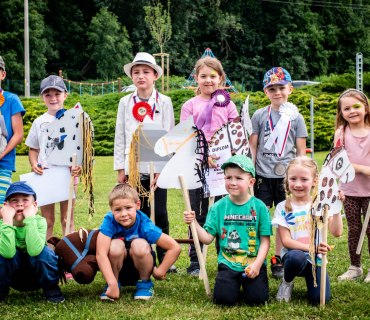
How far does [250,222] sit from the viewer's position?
443cm

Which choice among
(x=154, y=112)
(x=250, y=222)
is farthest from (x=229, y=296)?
(x=154, y=112)

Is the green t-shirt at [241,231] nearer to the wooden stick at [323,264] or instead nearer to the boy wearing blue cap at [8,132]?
the wooden stick at [323,264]

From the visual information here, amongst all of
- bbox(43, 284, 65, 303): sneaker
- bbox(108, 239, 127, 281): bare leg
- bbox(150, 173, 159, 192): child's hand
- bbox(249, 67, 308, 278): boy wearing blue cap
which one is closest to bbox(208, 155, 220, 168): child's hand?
bbox(150, 173, 159, 192): child's hand

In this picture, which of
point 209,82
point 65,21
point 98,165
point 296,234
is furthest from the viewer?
point 65,21

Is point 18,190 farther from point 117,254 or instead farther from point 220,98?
point 220,98

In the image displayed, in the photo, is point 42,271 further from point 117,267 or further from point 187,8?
point 187,8

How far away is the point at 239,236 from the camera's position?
4.43 meters

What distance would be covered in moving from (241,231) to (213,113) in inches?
46.4

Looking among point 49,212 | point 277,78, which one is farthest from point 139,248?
point 277,78

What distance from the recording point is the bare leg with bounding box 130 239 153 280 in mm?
4461

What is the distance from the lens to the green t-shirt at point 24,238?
424 centimetres

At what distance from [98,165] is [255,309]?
1145cm

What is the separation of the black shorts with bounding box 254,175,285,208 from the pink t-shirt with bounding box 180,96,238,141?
0.60 metres

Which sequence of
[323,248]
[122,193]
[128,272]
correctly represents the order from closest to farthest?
[323,248], [122,193], [128,272]
